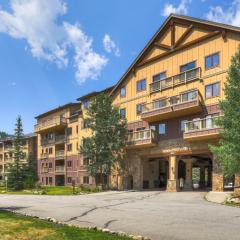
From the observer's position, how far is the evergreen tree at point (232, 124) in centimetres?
2689

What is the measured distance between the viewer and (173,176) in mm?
42594

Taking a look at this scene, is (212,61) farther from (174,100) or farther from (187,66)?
(174,100)

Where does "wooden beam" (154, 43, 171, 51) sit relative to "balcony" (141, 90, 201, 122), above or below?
above

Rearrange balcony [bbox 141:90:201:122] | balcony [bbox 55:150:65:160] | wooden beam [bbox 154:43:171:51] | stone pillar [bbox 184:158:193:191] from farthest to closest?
balcony [bbox 55:150:65:160] < wooden beam [bbox 154:43:171:51] < stone pillar [bbox 184:158:193:191] < balcony [bbox 141:90:201:122]

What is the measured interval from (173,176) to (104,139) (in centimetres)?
979

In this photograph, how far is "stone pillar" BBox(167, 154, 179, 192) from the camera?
41.9 metres

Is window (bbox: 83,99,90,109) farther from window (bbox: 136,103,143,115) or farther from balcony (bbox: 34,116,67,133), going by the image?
window (bbox: 136,103,143,115)

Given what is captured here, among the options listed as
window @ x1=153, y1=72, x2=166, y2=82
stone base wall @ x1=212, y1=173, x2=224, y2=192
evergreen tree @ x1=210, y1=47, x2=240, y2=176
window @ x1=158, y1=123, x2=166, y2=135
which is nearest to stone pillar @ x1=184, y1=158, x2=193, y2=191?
window @ x1=158, y1=123, x2=166, y2=135

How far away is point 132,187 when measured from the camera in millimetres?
49219

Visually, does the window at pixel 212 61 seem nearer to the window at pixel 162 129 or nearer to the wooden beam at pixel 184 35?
the wooden beam at pixel 184 35

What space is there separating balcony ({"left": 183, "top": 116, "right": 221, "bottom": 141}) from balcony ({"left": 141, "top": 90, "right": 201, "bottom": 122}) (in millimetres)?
1648

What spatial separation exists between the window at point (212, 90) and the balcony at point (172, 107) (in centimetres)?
99

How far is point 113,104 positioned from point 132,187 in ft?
35.2

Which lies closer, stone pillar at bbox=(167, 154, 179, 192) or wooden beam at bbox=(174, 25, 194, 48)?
stone pillar at bbox=(167, 154, 179, 192)
